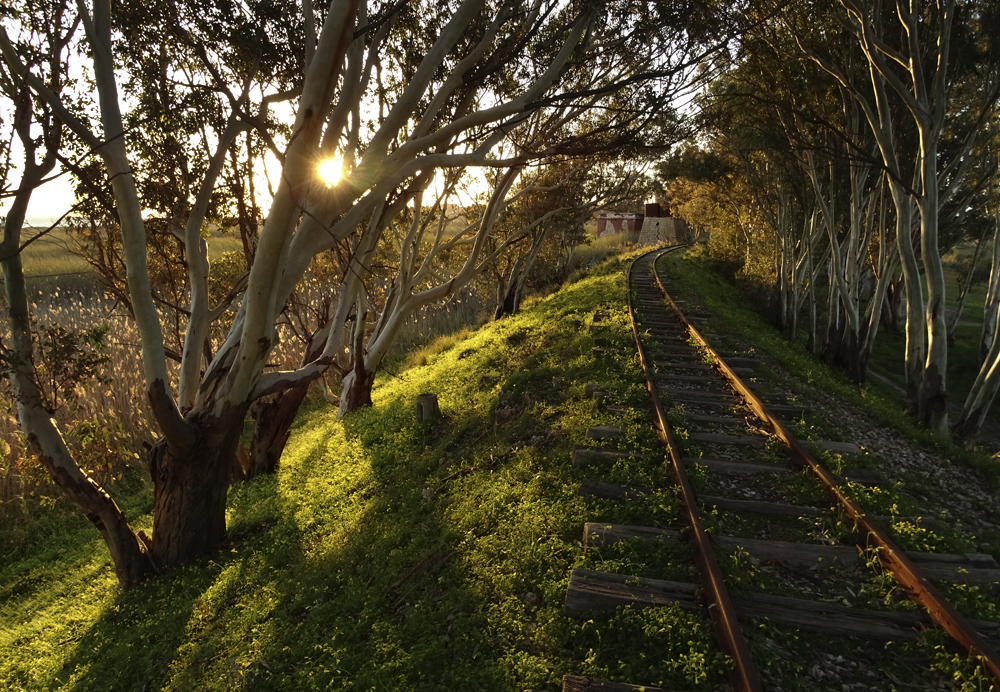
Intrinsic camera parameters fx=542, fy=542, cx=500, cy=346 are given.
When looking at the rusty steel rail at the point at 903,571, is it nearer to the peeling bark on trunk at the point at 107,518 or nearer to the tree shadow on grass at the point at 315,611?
the tree shadow on grass at the point at 315,611

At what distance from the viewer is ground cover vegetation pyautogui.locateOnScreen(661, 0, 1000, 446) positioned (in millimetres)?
9508

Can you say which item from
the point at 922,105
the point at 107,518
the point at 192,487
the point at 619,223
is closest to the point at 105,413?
the point at 107,518

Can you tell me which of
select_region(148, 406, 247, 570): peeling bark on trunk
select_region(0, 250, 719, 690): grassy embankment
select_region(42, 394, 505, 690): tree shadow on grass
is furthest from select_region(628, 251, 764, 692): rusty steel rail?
select_region(148, 406, 247, 570): peeling bark on trunk

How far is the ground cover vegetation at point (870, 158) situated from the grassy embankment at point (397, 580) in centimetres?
616

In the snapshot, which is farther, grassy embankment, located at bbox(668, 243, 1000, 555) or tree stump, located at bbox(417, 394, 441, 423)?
tree stump, located at bbox(417, 394, 441, 423)

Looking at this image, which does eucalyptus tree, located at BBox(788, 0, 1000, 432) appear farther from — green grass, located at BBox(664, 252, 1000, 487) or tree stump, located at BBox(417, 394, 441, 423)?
tree stump, located at BBox(417, 394, 441, 423)

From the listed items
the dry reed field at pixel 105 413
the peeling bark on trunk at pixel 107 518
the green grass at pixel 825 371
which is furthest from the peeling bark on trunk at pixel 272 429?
the green grass at pixel 825 371

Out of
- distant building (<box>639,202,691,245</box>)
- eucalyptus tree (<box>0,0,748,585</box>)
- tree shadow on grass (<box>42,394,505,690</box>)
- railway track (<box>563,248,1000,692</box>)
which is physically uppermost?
distant building (<box>639,202,691,245</box>)

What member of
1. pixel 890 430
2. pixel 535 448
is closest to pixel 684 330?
pixel 890 430

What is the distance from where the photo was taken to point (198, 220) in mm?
6578

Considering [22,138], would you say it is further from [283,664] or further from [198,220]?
[283,664]

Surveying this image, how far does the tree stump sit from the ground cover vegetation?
759 cm

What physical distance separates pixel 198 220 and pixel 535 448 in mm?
4904

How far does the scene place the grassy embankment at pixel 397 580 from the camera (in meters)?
3.68
